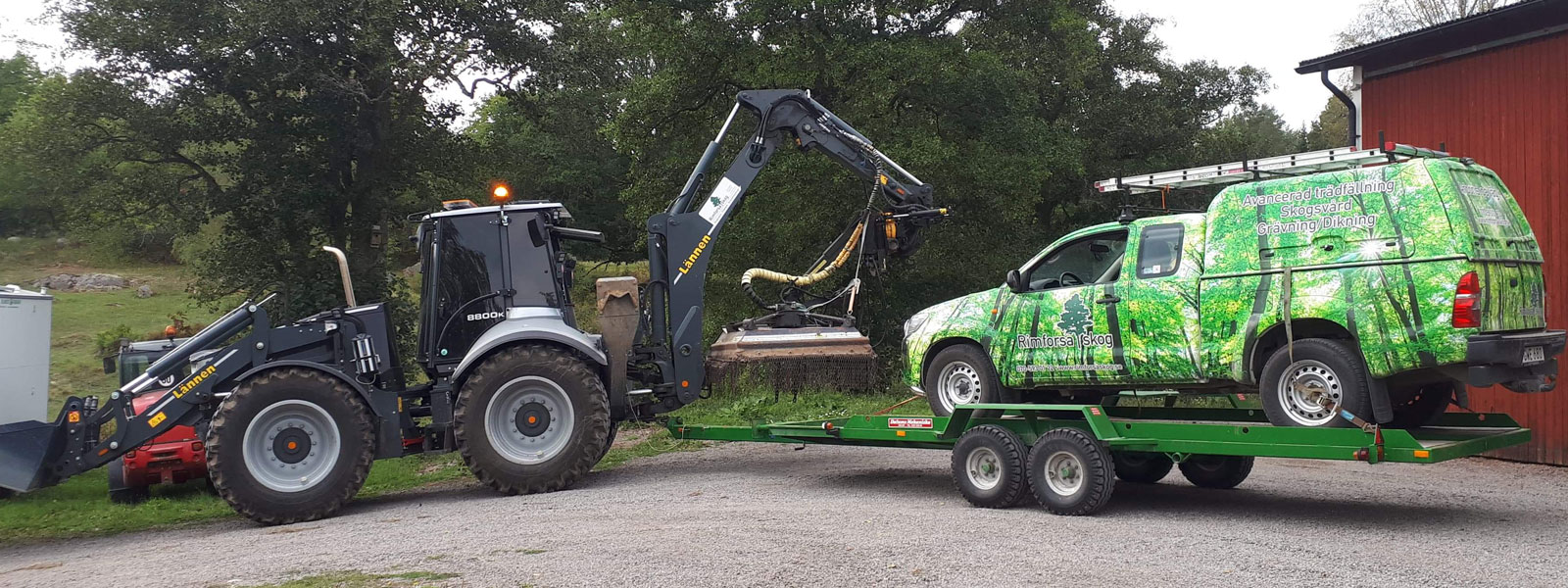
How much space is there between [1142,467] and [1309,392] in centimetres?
225

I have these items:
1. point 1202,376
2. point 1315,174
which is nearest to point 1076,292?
point 1202,376

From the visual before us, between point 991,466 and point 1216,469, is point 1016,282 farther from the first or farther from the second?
point 1216,469

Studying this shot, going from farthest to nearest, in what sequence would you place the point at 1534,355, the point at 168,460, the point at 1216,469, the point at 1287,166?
the point at 168,460 < the point at 1216,469 < the point at 1287,166 < the point at 1534,355

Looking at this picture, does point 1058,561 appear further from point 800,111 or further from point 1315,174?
point 800,111

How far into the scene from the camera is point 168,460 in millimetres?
10359

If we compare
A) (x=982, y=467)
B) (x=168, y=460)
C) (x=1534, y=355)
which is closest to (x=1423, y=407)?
(x=1534, y=355)

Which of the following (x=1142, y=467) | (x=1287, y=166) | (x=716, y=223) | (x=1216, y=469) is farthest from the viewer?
(x=716, y=223)

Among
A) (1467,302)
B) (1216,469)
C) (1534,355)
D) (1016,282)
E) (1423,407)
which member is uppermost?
(1016,282)

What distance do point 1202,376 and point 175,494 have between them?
932 cm

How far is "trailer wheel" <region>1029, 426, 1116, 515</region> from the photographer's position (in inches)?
315

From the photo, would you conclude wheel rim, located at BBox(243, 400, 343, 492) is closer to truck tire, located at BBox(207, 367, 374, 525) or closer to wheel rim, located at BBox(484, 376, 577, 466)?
truck tire, located at BBox(207, 367, 374, 525)

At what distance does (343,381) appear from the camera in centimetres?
935

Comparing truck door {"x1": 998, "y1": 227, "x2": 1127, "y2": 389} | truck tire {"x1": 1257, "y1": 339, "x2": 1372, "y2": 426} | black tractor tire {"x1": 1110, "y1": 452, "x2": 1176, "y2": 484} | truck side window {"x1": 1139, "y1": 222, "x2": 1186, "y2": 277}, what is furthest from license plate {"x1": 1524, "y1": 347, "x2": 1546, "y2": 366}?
black tractor tire {"x1": 1110, "y1": 452, "x2": 1176, "y2": 484}

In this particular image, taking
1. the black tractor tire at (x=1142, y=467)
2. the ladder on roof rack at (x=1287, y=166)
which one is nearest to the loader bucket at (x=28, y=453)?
the black tractor tire at (x=1142, y=467)
